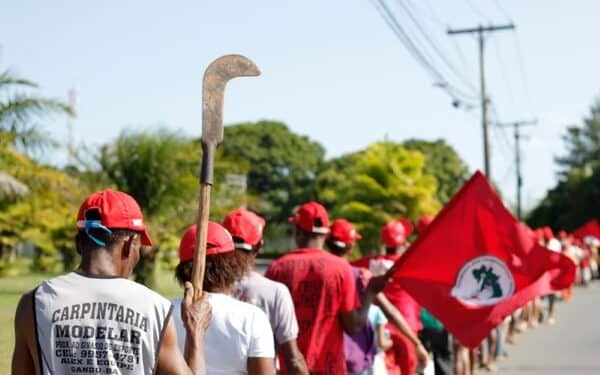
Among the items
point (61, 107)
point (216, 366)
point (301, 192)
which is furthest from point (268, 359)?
point (301, 192)

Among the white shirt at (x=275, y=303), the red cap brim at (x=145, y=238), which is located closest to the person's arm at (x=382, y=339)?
the white shirt at (x=275, y=303)

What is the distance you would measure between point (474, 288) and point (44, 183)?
43.4ft

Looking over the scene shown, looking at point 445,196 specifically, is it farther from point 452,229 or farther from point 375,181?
point 452,229

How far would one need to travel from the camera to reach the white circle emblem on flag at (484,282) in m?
7.93

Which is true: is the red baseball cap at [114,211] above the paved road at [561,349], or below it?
above

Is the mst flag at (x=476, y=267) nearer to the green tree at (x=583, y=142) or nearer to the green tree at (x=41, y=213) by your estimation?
the green tree at (x=41, y=213)

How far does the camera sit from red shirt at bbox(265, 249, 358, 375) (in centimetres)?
612

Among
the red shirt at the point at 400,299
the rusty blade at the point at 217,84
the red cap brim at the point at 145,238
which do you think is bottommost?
the red shirt at the point at 400,299

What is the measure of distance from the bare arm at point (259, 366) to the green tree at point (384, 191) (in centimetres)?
3062

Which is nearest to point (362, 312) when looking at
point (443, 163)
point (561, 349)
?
point (561, 349)

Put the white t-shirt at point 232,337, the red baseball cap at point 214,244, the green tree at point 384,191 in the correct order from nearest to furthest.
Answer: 1. the white t-shirt at point 232,337
2. the red baseball cap at point 214,244
3. the green tree at point 384,191

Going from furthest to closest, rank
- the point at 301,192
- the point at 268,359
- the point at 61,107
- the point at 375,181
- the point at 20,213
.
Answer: the point at 301,192 < the point at 375,181 < the point at 20,213 < the point at 61,107 < the point at 268,359

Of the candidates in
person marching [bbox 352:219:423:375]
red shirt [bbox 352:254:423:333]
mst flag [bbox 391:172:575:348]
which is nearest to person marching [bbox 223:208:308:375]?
mst flag [bbox 391:172:575:348]

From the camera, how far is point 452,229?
7820mm
